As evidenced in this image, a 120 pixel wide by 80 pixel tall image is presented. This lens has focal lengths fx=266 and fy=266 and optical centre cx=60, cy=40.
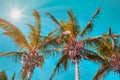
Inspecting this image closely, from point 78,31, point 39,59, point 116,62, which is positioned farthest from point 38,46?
point 116,62

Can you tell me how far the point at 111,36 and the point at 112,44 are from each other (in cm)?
320

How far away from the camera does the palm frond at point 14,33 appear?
68.1 ft

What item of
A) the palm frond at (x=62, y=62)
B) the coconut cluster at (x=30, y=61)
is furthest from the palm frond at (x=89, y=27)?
the coconut cluster at (x=30, y=61)

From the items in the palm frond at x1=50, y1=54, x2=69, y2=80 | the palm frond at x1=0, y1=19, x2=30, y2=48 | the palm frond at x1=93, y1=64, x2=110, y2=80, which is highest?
the palm frond at x1=0, y1=19, x2=30, y2=48

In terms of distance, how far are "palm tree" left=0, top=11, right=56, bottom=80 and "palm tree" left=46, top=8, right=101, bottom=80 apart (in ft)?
4.25

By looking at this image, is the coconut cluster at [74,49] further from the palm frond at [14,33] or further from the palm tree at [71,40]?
the palm frond at [14,33]

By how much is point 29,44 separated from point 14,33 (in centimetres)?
157

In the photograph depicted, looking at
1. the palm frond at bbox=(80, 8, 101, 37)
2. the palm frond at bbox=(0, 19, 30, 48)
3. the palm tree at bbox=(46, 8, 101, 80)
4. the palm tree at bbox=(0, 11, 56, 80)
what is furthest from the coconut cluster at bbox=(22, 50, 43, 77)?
the palm frond at bbox=(80, 8, 101, 37)

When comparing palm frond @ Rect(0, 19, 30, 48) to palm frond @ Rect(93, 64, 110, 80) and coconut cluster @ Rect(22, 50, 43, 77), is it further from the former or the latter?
palm frond @ Rect(93, 64, 110, 80)

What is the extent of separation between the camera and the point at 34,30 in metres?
22.2

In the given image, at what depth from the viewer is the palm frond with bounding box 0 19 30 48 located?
68.1ft

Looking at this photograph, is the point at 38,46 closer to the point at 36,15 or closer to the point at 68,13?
the point at 36,15

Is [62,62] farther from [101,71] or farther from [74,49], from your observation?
[101,71]

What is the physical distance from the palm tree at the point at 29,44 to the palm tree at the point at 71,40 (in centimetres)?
130
